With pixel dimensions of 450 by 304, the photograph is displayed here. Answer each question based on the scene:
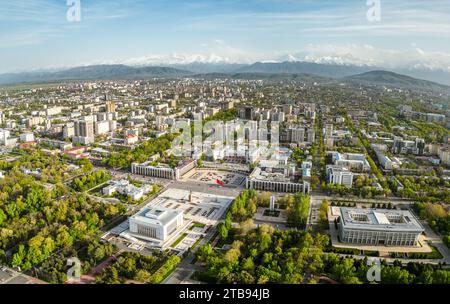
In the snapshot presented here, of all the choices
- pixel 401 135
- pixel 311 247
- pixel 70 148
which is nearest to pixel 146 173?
pixel 70 148

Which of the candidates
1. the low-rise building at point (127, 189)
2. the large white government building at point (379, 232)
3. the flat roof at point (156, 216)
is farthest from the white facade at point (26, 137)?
the large white government building at point (379, 232)

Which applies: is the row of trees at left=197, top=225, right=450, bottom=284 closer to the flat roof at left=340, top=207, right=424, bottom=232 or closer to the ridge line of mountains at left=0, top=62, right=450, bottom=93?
the flat roof at left=340, top=207, right=424, bottom=232

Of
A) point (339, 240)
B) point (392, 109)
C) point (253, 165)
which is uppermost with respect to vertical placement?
point (392, 109)

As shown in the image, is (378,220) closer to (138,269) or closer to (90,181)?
(138,269)

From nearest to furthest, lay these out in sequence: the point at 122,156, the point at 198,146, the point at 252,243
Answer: the point at 252,243
the point at 122,156
the point at 198,146

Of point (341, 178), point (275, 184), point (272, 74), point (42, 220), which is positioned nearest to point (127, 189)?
point (42, 220)

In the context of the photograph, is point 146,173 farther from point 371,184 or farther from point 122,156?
point 371,184

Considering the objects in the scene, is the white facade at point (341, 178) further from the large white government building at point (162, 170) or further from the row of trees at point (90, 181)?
the row of trees at point (90, 181)
